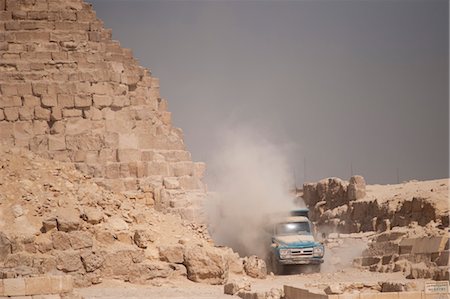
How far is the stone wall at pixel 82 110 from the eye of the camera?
40.1 meters

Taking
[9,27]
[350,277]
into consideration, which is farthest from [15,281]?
[9,27]

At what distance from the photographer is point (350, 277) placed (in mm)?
38562

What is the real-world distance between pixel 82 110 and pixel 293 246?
812cm

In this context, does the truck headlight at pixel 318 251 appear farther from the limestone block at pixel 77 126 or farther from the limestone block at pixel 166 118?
the limestone block at pixel 77 126

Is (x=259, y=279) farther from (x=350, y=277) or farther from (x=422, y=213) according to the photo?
A: (x=422, y=213)

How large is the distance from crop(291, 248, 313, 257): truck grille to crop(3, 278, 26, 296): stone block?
48.4ft

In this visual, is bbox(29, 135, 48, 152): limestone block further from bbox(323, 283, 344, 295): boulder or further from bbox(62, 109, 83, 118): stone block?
bbox(323, 283, 344, 295): boulder

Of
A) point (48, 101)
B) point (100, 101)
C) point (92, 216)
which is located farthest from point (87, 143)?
point (92, 216)

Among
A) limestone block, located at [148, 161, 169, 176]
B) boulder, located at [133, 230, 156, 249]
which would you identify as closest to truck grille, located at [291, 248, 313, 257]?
limestone block, located at [148, 161, 169, 176]

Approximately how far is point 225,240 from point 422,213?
297 inches

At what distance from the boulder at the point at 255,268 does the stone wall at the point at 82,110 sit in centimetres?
300

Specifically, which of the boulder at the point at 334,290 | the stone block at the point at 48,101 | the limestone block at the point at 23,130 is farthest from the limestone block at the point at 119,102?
the boulder at the point at 334,290

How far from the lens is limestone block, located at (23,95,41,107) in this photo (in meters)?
40.9

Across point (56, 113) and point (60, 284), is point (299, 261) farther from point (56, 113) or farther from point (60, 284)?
point (60, 284)
